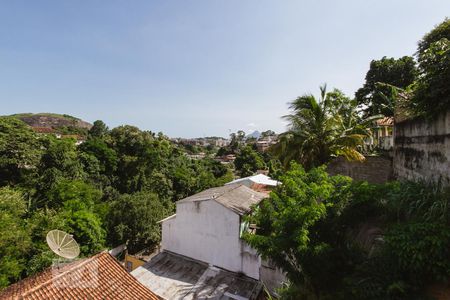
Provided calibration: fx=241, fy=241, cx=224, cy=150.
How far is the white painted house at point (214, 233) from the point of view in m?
10.1

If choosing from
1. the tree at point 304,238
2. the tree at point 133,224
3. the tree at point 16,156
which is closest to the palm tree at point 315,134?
the tree at point 304,238

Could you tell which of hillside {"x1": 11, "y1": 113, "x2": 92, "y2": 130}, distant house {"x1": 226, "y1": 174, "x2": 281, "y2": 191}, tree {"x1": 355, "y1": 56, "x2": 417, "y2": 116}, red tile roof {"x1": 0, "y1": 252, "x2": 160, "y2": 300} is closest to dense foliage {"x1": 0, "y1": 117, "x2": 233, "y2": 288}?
red tile roof {"x1": 0, "y1": 252, "x2": 160, "y2": 300}

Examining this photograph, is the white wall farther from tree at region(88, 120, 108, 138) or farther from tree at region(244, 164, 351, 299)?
tree at region(88, 120, 108, 138)

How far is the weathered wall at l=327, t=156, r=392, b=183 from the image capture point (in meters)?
9.34

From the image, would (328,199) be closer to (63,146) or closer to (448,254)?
(448,254)

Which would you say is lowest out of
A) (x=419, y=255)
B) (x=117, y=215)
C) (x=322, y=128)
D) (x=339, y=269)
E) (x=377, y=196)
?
(x=117, y=215)

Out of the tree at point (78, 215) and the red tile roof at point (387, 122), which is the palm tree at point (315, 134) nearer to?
the red tile roof at point (387, 122)

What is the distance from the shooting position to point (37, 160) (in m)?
23.5

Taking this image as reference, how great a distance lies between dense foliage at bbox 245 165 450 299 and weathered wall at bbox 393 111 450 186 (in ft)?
2.21

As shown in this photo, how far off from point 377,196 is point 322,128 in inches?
225

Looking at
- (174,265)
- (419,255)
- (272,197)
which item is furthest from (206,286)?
(419,255)

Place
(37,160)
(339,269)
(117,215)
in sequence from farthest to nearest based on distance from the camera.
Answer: (37,160) < (117,215) < (339,269)

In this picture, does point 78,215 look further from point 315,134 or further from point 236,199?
point 315,134

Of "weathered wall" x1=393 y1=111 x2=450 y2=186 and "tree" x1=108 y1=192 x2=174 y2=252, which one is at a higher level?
"weathered wall" x1=393 y1=111 x2=450 y2=186
